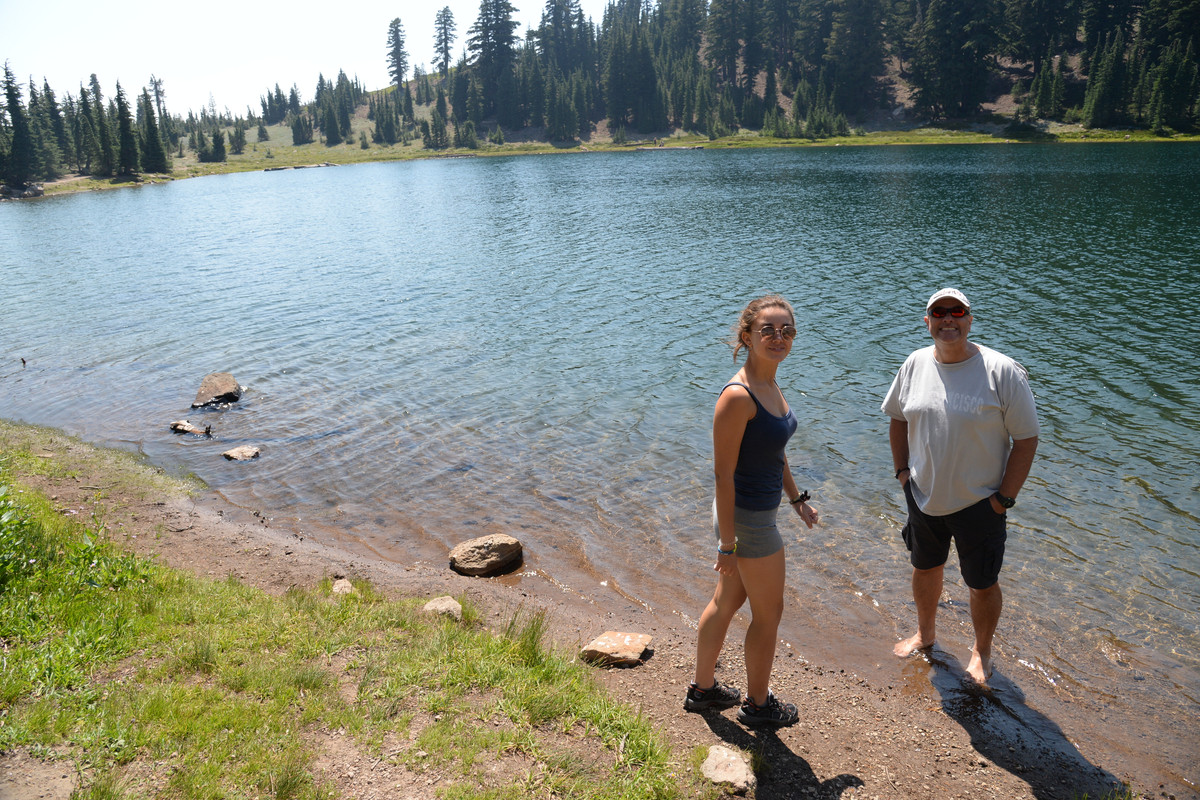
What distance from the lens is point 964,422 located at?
5.54 meters

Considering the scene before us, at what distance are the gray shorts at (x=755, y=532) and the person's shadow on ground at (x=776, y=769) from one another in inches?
60.4

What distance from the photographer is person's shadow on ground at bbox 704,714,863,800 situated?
504 cm

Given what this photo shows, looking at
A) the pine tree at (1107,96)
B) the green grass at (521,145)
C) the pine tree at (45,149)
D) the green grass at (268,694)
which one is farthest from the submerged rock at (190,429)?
the pine tree at (45,149)

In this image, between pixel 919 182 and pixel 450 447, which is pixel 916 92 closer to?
pixel 919 182

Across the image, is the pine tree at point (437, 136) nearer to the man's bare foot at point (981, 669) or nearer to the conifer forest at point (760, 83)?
the conifer forest at point (760, 83)

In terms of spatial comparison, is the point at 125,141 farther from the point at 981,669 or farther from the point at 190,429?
the point at 981,669

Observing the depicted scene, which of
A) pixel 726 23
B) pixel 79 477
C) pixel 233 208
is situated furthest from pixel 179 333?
pixel 726 23

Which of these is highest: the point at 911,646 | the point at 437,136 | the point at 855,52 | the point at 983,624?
the point at 855,52

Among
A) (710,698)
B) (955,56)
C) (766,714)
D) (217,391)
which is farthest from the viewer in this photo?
(955,56)

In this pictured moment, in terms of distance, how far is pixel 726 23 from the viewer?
163 m

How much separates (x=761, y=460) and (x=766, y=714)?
223cm

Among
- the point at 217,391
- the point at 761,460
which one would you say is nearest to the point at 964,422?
the point at 761,460

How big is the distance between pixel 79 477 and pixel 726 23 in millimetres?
177691

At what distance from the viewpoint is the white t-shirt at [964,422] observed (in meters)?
5.40
